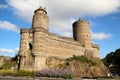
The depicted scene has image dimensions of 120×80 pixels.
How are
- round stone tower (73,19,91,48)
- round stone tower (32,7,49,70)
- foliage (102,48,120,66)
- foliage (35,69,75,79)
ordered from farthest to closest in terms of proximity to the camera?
foliage (102,48,120,66)
round stone tower (73,19,91,48)
round stone tower (32,7,49,70)
foliage (35,69,75,79)

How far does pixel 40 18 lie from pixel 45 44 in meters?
6.29

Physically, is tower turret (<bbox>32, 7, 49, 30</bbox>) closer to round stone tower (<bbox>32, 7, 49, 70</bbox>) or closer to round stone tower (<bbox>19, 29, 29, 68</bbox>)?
round stone tower (<bbox>32, 7, 49, 70</bbox>)

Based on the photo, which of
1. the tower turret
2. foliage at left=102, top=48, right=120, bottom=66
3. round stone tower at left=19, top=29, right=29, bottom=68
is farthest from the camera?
foliage at left=102, top=48, right=120, bottom=66

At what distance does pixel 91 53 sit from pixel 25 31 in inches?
823

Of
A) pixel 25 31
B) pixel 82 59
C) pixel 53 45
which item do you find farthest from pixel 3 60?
pixel 82 59

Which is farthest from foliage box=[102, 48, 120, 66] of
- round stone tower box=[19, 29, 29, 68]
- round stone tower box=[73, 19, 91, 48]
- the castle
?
round stone tower box=[19, 29, 29, 68]

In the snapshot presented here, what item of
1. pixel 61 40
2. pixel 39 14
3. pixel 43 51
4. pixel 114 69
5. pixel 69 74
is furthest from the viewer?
pixel 114 69

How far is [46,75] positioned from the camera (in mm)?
26859

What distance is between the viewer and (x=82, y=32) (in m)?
50.3

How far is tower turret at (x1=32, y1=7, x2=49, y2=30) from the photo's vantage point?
4096 centimetres

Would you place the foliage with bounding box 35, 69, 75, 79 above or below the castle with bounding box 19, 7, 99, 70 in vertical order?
below

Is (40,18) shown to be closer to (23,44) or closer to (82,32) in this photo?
(23,44)

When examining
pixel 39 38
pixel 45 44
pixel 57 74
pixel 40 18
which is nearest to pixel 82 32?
pixel 40 18

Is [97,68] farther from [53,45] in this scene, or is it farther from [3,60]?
[3,60]
